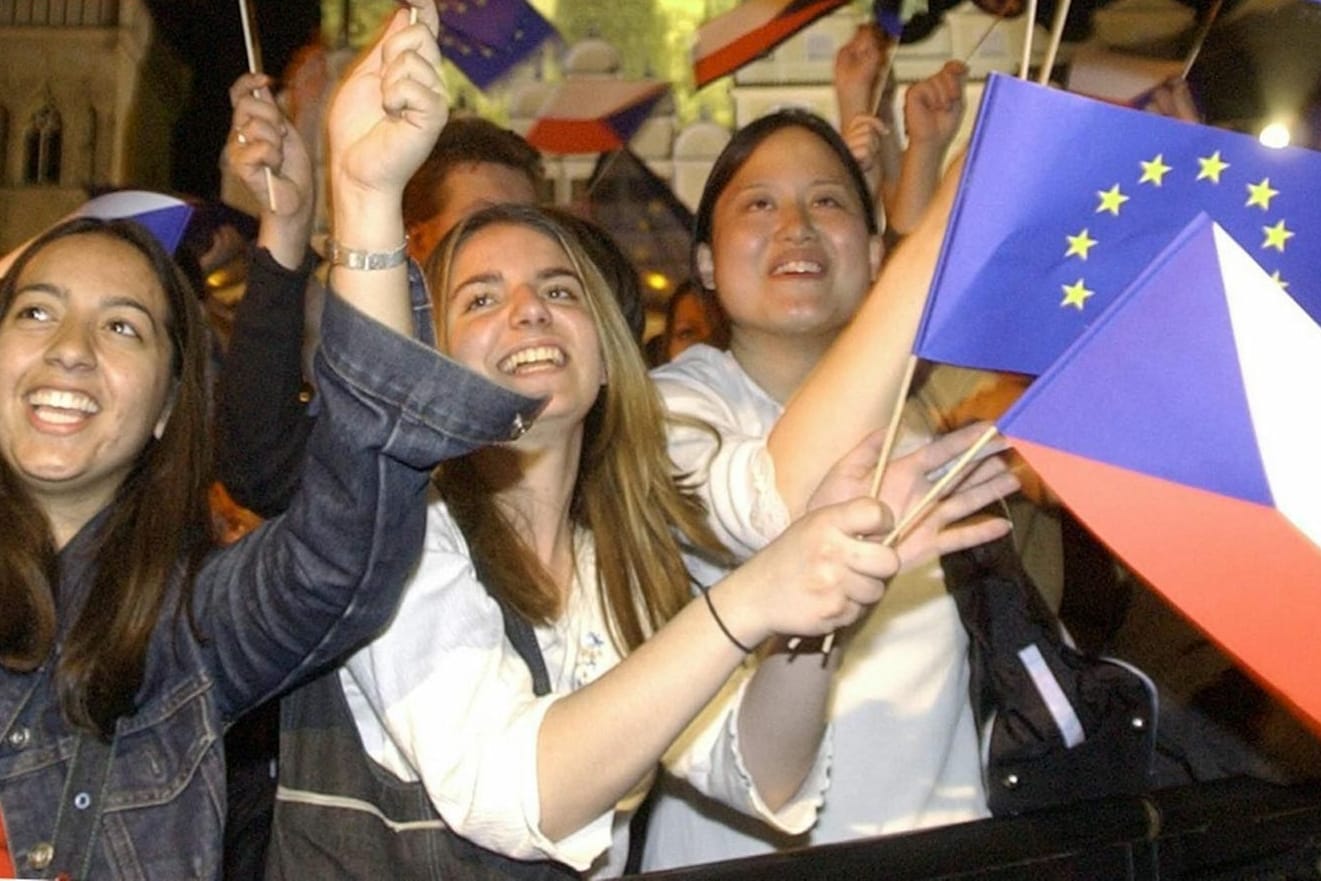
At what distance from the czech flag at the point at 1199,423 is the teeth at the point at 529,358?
0.70 m

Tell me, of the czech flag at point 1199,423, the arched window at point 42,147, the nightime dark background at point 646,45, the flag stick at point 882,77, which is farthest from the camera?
the arched window at point 42,147

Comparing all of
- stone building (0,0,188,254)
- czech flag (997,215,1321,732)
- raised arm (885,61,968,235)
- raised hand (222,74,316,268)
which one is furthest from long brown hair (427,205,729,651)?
stone building (0,0,188,254)

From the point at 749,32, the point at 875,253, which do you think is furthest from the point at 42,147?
the point at 875,253

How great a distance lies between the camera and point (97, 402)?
5.52 ft

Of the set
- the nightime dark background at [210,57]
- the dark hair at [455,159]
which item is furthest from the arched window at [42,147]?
the dark hair at [455,159]

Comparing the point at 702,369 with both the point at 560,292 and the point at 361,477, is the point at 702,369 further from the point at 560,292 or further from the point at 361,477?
the point at 361,477

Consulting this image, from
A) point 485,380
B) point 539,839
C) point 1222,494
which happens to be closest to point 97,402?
point 485,380

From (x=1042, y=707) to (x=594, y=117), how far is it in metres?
2.82

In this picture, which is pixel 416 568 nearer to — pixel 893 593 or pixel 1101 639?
pixel 893 593

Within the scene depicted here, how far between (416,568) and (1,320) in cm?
58

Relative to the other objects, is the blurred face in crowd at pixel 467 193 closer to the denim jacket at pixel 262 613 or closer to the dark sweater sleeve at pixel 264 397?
the dark sweater sleeve at pixel 264 397

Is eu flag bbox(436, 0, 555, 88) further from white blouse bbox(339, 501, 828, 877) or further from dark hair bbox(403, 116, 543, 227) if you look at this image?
white blouse bbox(339, 501, 828, 877)

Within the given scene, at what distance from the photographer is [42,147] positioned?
831 centimetres

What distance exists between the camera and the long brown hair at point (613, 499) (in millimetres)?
1741
